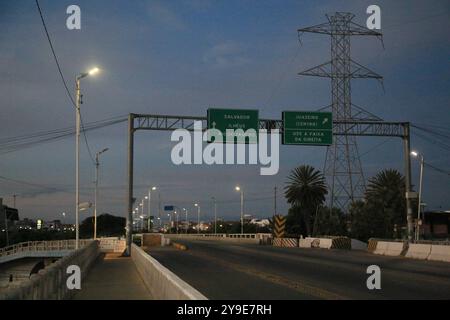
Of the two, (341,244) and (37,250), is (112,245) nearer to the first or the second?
(37,250)

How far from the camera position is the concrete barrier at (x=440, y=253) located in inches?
1315

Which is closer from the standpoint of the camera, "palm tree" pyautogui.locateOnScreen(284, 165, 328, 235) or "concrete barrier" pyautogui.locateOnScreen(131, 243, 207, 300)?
"concrete barrier" pyautogui.locateOnScreen(131, 243, 207, 300)

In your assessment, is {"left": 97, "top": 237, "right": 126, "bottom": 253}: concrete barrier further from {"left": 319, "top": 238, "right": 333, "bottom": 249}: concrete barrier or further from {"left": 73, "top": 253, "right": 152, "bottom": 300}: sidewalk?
{"left": 73, "top": 253, "right": 152, "bottom": 300}: sidewalk

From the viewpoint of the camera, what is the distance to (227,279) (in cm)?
2175

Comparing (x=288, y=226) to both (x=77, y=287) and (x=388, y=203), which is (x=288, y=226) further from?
(x=77, y=287)

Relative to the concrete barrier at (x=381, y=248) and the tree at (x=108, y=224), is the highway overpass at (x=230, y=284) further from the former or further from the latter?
the tree at (x=108, y=224)

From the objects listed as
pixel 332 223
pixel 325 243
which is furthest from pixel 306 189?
pixel 325 243

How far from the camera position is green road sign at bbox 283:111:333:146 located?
41812 millimetres

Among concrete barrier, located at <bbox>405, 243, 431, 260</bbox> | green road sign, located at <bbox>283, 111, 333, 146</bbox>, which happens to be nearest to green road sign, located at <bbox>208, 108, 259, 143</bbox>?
green road sign, located at <bbox>283, 111, 333, 146</bbox>

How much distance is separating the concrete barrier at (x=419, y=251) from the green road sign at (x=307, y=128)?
350 inches

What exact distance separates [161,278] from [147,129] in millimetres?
28071

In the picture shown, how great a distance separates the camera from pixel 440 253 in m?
34.1

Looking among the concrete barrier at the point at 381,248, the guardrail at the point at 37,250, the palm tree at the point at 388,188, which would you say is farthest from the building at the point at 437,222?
the guardrail at the point at 37,250

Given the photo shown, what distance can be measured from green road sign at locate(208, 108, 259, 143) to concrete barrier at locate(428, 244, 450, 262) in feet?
42.5
